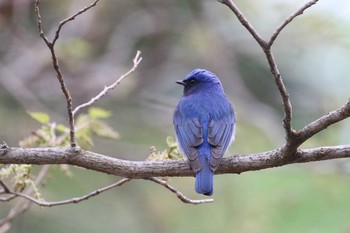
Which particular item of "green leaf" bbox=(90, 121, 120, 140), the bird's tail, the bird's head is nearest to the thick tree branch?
the bird's tail

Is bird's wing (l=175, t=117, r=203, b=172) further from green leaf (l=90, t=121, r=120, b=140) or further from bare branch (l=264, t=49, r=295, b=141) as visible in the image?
bare branch (l=264, t=49, r=295, b=141)

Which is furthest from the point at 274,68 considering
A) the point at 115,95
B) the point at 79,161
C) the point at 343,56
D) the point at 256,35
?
the point at 343,56

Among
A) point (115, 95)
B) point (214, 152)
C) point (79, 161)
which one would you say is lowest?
point (115, 95)

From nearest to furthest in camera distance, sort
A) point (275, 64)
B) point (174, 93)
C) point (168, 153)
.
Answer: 1. point (275, 64)
2. point (168, 153)
3. point (174, 93)

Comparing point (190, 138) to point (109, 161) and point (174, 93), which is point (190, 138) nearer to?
point (109, 161)

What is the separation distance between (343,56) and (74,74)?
348cm

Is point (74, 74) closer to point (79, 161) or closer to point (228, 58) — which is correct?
point (228, 58)

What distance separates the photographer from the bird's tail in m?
4.36

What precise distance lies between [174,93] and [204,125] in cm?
536

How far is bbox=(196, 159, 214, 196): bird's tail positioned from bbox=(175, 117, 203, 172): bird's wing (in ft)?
0.14

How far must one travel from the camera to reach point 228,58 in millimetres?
9609

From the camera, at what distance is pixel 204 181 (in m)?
4.39

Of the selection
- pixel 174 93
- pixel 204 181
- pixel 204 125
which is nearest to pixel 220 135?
pixel 204 125

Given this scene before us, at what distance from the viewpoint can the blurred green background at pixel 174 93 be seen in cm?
746
